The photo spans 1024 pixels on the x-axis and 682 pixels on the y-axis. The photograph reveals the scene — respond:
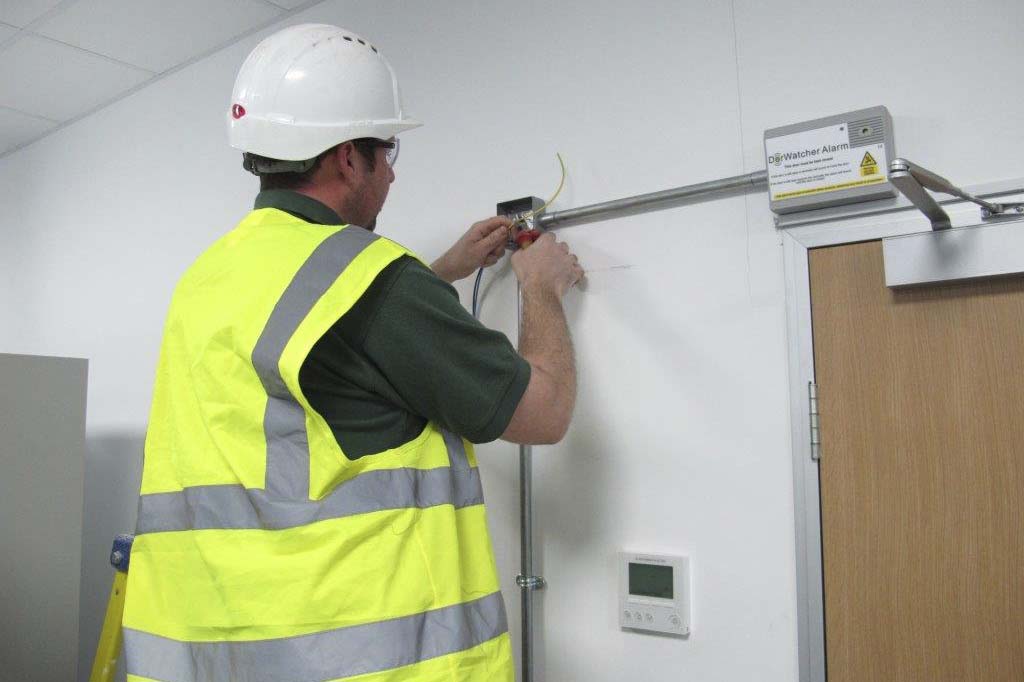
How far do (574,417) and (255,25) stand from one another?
1.50m

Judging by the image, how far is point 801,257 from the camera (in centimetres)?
128

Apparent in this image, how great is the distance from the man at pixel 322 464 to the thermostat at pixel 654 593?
0.38m

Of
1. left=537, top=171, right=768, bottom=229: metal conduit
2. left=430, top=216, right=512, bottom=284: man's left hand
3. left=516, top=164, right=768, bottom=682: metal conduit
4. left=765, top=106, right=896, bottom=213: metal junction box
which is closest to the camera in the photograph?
left=765, top=106, right=896, bottom=213: metal junction box

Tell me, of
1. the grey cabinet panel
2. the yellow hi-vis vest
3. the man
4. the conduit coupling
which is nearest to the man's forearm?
the man

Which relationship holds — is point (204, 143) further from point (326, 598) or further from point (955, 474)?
point (955, 474)

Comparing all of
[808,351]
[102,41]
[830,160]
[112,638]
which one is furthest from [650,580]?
[102,41]

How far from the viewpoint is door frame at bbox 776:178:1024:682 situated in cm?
121

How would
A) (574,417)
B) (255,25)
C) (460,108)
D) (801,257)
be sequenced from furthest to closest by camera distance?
(255,25), (460,108), (574,417), (801,257)

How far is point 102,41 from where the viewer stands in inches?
95.0

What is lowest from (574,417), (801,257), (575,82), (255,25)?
(574,417)

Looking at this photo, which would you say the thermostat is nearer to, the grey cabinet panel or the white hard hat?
the white hard hat

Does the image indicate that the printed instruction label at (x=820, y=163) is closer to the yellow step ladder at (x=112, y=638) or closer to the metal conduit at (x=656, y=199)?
the metal conduit at (x=656, y=199)

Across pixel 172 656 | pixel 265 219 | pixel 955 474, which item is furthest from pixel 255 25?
pixel 955 474

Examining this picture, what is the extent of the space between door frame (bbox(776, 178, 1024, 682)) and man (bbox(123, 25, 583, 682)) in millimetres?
380
